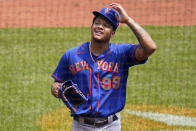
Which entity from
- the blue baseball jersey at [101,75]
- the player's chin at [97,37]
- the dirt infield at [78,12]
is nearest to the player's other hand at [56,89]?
the blue baseball jersey at [101,75]

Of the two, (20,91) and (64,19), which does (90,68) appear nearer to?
(20,91)

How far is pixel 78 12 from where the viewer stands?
1622cm

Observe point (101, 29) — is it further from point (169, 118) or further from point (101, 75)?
point (169, 118)

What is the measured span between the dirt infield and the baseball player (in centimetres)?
1095

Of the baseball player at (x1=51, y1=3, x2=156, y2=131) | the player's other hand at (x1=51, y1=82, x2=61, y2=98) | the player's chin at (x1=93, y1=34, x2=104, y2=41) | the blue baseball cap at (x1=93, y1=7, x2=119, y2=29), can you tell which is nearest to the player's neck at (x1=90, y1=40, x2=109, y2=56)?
the baseball player at (x1=51, y1=3, x2=156, y2=131)

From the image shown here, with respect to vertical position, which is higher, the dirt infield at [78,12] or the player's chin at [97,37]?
the dirt infield at [78,12]

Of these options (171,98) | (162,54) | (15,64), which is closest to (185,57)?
(162,54)

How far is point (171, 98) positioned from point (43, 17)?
337 inches

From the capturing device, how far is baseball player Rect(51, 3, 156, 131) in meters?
3.88

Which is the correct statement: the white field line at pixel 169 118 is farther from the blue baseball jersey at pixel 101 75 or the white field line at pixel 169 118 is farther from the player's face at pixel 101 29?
the player's face at pixel 101 29

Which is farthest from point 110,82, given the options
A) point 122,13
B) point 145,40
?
point 122,13

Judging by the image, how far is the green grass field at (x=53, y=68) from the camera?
8031 millimetres

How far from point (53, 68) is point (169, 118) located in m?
4.01

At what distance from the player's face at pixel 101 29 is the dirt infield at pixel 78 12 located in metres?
11.0
